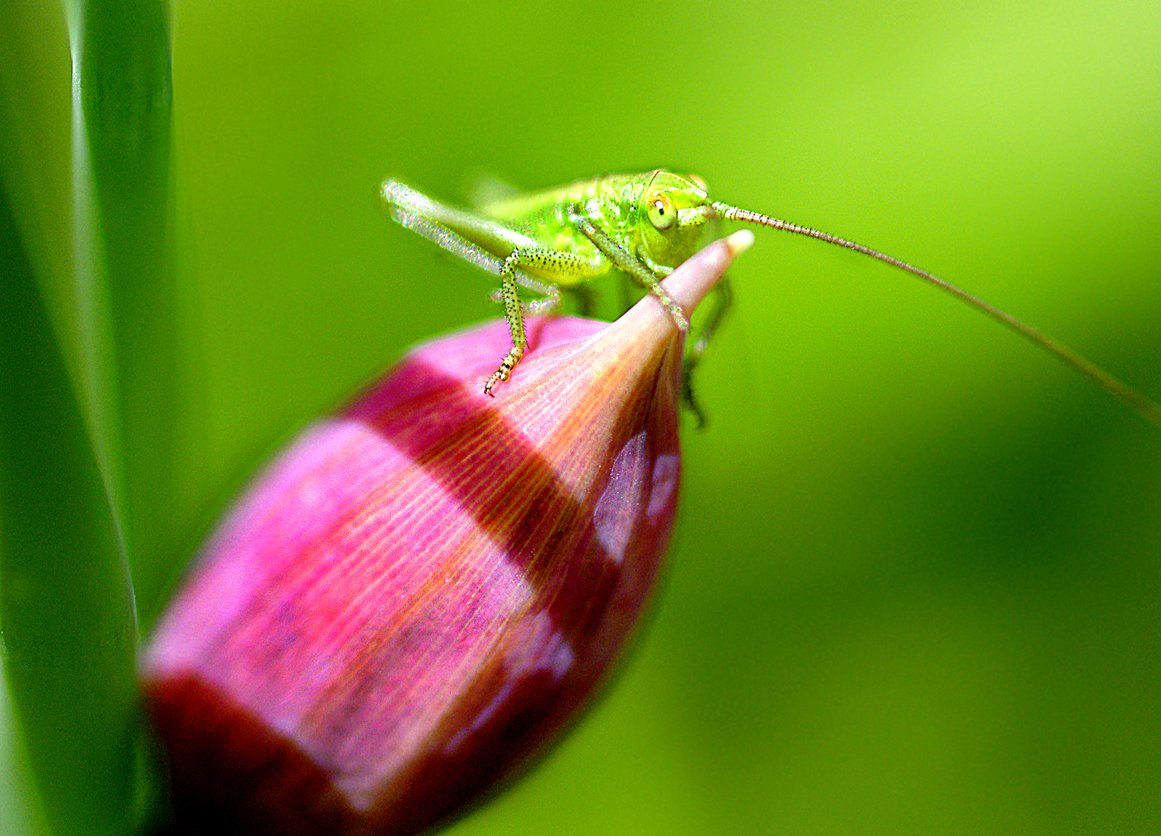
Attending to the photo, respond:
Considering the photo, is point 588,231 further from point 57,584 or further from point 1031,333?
point 57,584

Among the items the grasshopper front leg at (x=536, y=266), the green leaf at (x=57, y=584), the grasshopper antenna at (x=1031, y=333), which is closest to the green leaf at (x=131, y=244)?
the green leaf at (x=57, y=584)

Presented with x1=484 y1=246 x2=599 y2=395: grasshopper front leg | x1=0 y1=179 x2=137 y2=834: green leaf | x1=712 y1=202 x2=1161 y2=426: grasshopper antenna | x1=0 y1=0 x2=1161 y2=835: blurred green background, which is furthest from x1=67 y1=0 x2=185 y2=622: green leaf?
x1=0 y1=0 x2=1161 y2=835: blurred green background

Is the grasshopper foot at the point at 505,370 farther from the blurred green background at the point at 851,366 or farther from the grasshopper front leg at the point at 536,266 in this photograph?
the blurred green background at the point at 851,366

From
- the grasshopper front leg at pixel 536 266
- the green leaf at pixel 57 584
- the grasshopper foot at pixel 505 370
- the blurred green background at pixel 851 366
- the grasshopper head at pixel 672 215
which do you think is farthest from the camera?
the blurred green background at pixel 851 366

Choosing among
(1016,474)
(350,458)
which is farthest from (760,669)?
(350,458)

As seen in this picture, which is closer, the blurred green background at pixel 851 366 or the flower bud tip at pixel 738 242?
the flower bud tip at pixel 738 242

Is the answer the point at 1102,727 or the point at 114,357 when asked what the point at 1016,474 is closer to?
the point at 1102,727

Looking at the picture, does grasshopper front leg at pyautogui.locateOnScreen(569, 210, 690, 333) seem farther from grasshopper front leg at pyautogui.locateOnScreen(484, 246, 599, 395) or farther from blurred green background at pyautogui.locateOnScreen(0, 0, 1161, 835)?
blurred green background at pyautogui.locateOnScreen(0, 0, 1161, 835)

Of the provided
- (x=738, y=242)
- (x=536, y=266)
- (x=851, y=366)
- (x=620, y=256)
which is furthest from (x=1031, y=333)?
(x=851, y=366)
